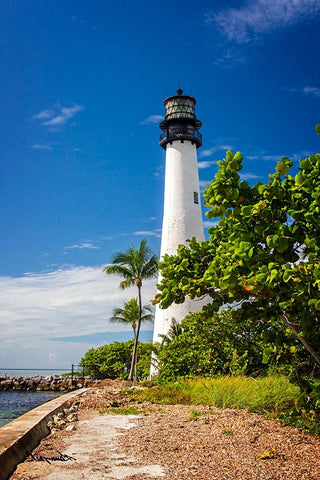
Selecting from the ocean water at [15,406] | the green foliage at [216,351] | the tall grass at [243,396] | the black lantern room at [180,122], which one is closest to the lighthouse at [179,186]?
the black lantern room at [180,122]

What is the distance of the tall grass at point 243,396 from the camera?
31.6ft

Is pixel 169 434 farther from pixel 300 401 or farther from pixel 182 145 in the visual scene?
pixel 182 145

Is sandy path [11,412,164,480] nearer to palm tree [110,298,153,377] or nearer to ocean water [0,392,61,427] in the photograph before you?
ocean water [0,392,61,427]

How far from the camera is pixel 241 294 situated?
20.4ft

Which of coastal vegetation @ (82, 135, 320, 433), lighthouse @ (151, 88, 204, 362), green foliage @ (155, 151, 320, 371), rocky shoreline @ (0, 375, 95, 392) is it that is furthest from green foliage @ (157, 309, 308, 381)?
rocky shoreline @ (0, 375, 95, 392)

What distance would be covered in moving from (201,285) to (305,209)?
6.64 feet

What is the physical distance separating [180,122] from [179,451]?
976 inches

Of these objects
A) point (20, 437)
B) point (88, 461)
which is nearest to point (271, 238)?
point (88, 461)

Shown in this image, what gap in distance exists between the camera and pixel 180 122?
93.6ft

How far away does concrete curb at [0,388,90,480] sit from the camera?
545 centimetres

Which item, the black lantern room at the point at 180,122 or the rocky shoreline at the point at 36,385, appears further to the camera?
the rocky shoreline at the point at 36,385

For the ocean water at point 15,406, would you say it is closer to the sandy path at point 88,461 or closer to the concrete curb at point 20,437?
the concrete curb at point 20,437

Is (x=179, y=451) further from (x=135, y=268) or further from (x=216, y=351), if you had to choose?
(x=135, y=268)

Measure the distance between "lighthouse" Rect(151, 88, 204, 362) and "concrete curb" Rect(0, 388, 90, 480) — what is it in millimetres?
15888
